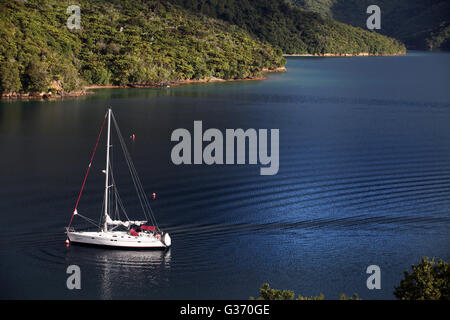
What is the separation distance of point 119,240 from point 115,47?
62.4 m

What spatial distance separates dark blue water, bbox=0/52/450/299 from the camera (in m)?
23.1

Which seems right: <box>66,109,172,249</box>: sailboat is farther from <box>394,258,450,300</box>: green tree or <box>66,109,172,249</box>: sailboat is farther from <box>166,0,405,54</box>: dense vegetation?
<box>166,0,405,54</box>: dense vegetation

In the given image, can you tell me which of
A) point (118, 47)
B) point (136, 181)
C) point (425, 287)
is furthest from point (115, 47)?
point (425, 287)

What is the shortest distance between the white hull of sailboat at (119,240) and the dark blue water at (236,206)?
353 millimetres

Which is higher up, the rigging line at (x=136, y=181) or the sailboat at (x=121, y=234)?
the rigging line at (x=136, y=181)

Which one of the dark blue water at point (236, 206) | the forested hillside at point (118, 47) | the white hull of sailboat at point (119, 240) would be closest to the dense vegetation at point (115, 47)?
the forested hillside at point (118, 47)

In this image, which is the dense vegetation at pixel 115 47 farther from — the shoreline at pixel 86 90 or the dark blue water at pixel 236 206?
the dark blue water at pixel 236 206

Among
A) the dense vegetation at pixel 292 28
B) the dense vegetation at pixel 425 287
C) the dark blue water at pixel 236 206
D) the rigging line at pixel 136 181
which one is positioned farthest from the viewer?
the dense vegetation at pixel 292 28

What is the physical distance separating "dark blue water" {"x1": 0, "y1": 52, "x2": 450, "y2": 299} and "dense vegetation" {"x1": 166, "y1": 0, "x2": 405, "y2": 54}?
9662cm

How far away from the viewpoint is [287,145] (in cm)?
4531

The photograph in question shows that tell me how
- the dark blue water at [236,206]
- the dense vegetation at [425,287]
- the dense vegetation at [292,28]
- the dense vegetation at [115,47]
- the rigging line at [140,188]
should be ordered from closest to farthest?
the dense vegetation at [425,287] → the dark blue water at [236,206] → the rigging line at [140,188] → the dense vegetation at [115,47] → the dense vegetation at [292,28]

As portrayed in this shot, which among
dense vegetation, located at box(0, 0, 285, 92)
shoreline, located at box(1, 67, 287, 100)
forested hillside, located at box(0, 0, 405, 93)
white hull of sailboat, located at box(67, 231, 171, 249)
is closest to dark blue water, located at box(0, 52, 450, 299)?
white hull of sailboat, located at box(67, 231, 171, 249)

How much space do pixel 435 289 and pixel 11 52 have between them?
57.4 meters

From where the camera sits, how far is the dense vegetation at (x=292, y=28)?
507 ft
